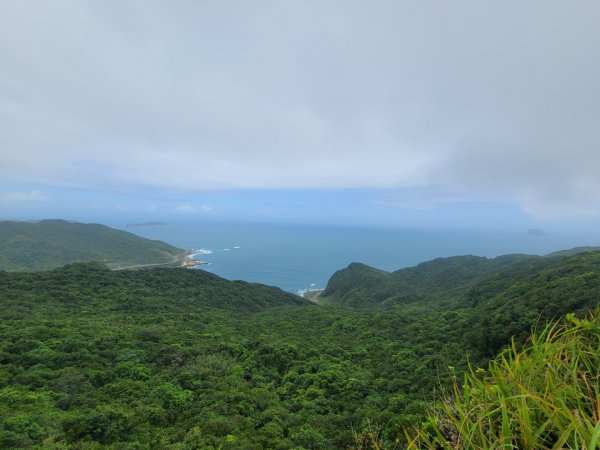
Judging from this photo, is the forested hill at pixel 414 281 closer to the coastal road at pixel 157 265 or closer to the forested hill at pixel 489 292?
the forested hill at pixel 489 292

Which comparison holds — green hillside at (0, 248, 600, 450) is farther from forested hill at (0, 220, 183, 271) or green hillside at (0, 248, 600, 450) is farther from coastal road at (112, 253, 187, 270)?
forested hill at (0, 220, 183, 271)

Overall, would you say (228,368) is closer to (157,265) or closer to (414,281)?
(414,281)

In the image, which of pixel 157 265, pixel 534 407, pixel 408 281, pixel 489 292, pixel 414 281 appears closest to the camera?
pixel 534 407

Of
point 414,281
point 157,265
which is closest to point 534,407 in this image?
point 414,281

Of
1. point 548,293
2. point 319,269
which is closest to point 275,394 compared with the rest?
point 548,293

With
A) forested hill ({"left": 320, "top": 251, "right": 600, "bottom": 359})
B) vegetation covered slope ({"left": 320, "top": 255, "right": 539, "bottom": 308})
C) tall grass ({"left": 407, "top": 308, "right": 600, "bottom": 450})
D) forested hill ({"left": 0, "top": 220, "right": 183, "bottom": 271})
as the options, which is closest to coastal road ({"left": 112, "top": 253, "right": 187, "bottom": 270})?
forested hill ({"left": 0, "top": 220, "right": 183, "bottom": 271})

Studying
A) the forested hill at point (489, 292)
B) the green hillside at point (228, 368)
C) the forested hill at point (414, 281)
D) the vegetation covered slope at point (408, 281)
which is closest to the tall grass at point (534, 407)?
the green hillside at point (228, 368)
